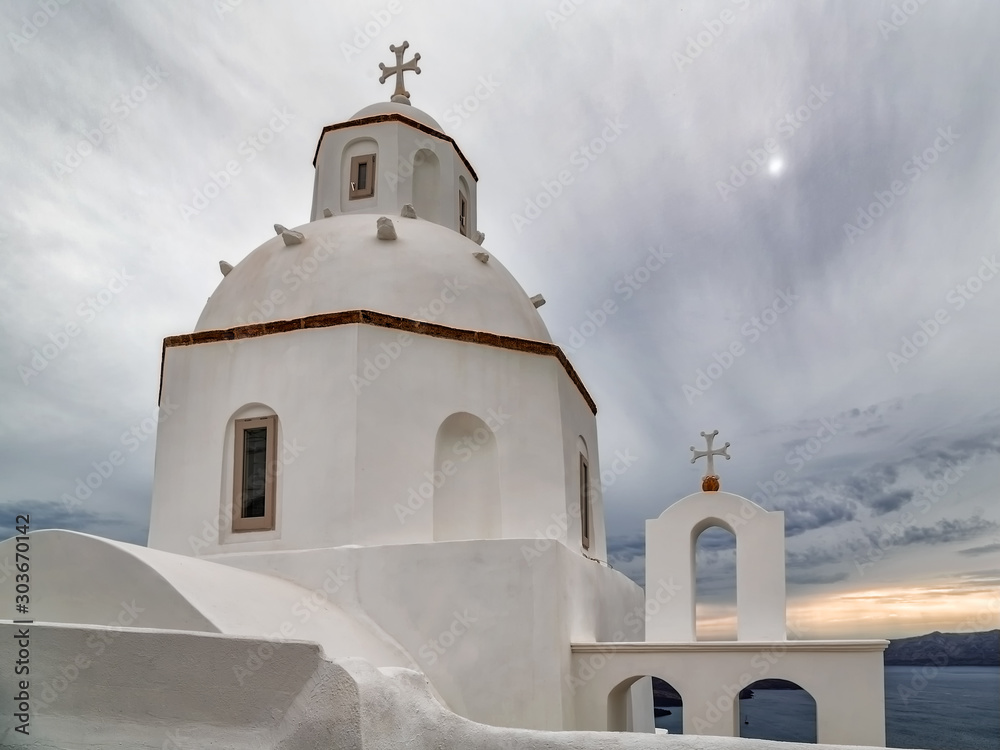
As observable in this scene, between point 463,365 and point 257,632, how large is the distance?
4290 mm

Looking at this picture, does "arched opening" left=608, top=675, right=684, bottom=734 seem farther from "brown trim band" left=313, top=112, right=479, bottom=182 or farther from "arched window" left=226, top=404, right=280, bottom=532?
"brown trim band" left=313, top=112, right=479, bottom=182

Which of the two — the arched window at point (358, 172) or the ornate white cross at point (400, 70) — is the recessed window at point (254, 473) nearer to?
the arched window at point (358, 172)

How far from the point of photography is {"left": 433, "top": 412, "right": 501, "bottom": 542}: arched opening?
1036 centimetres

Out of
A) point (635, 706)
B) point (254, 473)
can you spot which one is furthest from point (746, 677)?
point (254, 473)

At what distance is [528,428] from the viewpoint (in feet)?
35.2

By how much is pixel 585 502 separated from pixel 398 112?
675 cm

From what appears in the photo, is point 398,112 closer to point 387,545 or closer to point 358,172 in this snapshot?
point 358,172

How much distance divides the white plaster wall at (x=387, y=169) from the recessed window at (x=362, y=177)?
9 cm

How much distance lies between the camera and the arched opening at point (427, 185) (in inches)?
544

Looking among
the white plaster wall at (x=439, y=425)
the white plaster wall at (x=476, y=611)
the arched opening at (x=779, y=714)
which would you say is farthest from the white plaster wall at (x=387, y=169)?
the arched opening at (x=779, y=714)

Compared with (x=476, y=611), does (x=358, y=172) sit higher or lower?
higher

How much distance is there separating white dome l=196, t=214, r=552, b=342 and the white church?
3cm


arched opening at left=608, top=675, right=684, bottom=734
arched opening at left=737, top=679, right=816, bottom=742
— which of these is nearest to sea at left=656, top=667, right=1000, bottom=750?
arched opening at left=737, top=679, right=816, bottom=742

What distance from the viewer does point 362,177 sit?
13.6m
